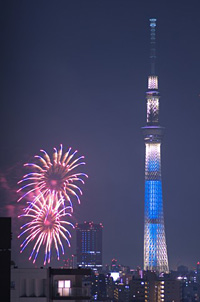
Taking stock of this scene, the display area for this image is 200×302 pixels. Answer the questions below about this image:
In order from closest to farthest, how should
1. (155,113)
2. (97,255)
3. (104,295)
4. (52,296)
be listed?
(52,296)
(104,295)
(155,113)
(97,255)

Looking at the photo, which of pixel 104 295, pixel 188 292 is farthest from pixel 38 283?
pixel 188 292

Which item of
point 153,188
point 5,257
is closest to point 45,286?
point 5,257

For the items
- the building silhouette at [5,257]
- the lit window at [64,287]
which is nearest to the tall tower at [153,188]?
the lit window at [64,287]

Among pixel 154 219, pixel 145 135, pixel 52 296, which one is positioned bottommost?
pixel 52 296

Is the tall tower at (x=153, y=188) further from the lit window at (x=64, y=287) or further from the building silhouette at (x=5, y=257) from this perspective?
the building silhouette at (x=5, y=257)

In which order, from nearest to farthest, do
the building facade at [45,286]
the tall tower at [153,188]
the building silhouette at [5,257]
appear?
the building silhouette at [5,257]
the building facade at [45,286]
the tall tower at [153,188]

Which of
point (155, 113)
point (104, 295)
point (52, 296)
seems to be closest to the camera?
point (52, 296)

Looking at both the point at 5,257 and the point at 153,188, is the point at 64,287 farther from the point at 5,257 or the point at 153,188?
the point at 153,188

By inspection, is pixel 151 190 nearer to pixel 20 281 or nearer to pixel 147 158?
pixel 147 158
